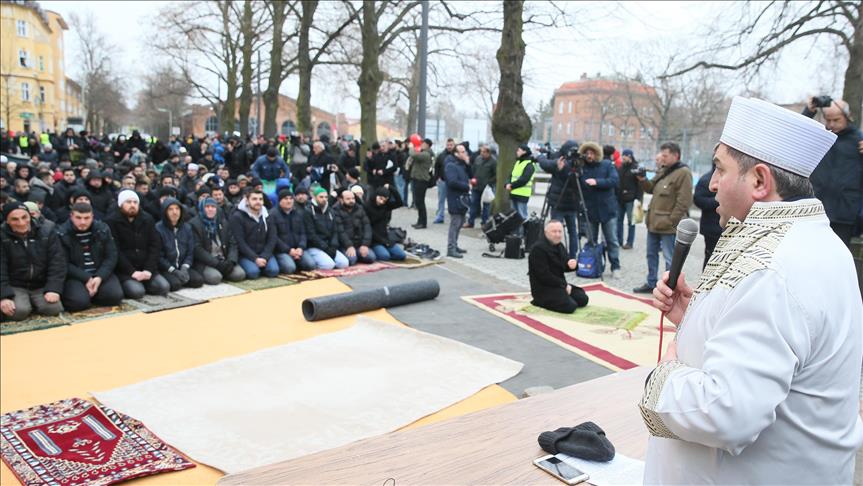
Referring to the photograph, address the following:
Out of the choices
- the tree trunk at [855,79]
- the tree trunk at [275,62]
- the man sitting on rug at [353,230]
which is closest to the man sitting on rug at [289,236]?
the man sitting on rug at [353,230]

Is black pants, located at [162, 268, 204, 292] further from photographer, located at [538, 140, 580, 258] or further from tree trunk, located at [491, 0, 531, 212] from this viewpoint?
tree trunk, located at [491, 0, 531, 212]

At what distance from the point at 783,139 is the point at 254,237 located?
317 inches

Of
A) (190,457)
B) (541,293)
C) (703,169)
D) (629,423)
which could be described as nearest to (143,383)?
(190,457)

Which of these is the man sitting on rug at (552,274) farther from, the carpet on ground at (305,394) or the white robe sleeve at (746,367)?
the white robe sleeve at (746,367)

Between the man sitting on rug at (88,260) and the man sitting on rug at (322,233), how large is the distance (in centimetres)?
275

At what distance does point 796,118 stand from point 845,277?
40cm

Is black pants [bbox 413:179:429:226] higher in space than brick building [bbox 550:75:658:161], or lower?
lower

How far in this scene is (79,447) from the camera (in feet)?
12.8

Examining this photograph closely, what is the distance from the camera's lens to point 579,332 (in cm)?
642

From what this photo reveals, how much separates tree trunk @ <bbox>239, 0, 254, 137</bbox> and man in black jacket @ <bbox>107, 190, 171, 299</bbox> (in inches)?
716

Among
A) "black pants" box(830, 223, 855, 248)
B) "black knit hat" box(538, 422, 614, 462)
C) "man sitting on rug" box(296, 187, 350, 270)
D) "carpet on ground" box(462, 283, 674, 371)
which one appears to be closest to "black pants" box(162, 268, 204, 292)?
"man sitting on rug" box(296, 187, 350, 270)

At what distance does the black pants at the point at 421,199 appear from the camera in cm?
1332

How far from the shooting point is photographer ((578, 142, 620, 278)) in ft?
29.4

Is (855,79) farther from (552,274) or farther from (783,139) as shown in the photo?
(783,139)
